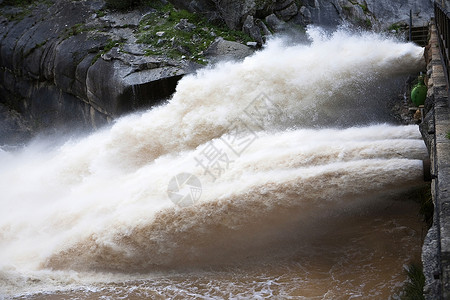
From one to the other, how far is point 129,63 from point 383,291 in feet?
28.7

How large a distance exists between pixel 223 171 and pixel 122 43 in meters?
6.54

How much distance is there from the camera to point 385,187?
24.4 feet

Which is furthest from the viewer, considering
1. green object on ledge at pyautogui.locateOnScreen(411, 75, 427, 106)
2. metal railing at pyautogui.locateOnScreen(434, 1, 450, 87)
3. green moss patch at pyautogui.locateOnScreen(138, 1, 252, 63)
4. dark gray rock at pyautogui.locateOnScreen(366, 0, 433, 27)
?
dark gray rock at pyautogui.locateOnScreen(366, 0, 433, 27)

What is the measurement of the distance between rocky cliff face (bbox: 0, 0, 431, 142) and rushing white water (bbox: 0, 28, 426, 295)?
0.90 meters

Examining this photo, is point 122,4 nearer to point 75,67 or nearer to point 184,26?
point 184,26

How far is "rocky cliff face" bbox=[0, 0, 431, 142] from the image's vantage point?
1299cm

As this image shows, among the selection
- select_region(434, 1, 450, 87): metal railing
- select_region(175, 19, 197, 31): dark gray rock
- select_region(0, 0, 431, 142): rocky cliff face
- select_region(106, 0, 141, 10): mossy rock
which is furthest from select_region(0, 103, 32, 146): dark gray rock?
select_region(434, 1, 450, 87): metal railing

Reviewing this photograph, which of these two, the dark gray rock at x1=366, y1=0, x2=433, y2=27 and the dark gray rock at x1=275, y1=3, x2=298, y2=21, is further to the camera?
the dark gray rock at x1=366, y1=0, x2=433, y2=27

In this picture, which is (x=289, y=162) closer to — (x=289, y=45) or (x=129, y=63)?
(x=289, y=45)

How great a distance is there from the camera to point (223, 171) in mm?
8797

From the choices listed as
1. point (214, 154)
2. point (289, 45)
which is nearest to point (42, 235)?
point (214, 154)

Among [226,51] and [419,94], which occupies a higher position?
[226,51]

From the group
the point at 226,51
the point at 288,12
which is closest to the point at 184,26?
the point at 226,51

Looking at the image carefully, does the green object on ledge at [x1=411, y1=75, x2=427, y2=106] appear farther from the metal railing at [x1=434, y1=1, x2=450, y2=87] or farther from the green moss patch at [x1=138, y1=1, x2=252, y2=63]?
the green moss patch at [x1=138, y1=1, x2=252, y2=63]
